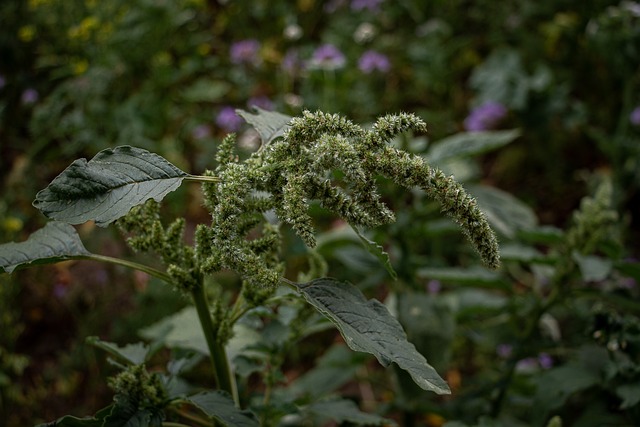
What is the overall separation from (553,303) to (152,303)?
4.68 ft

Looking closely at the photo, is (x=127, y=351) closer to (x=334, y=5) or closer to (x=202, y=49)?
(x=202, y=49)

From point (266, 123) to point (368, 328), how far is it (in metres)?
0.38

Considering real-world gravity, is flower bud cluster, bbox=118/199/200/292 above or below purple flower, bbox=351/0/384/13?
below

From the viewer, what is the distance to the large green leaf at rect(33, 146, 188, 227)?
861mm

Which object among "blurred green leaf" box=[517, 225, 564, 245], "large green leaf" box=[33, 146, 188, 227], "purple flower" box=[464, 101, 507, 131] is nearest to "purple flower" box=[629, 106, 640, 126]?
"purple flower" box=[464, 101, 507, 131]

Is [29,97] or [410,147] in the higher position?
[29,97]

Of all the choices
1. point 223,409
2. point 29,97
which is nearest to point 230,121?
point 29,97

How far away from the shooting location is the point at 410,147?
1771 mm

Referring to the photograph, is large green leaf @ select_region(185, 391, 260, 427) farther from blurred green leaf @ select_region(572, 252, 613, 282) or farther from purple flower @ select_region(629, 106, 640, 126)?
purple flower @ select_region(629, 106, 640, 126)

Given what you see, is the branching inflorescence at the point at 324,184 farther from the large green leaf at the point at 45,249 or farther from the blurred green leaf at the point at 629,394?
the blurred green leaf at the point at 629,394

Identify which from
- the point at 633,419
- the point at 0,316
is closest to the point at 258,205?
the point at 633,419

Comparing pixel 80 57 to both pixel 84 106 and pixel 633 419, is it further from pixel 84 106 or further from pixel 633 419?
pixel 633 419

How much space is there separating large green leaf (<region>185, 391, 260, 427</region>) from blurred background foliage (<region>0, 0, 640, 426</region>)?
2.34 feet

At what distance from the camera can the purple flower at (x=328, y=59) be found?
2723 mm
